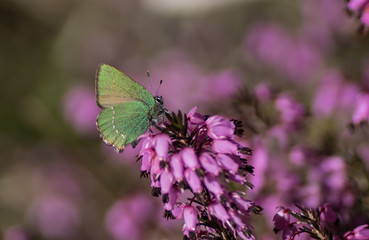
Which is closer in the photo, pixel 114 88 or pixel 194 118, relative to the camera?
pixel 194 118

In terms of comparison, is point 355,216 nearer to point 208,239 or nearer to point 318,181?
point 318,181

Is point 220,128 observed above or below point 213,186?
above

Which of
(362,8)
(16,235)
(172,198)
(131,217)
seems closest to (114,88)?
(172,198)

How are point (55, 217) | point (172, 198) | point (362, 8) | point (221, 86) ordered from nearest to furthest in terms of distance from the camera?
point (172, 198), point (362, 8), point (221, 86), point (55, 217)

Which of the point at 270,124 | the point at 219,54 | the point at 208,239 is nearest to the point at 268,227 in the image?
the point at 270,124

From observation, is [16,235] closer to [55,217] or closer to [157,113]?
[157,113]

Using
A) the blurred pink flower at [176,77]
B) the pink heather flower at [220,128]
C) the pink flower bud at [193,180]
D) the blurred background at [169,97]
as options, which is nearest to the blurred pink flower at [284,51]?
the blurred background at [169,97]
